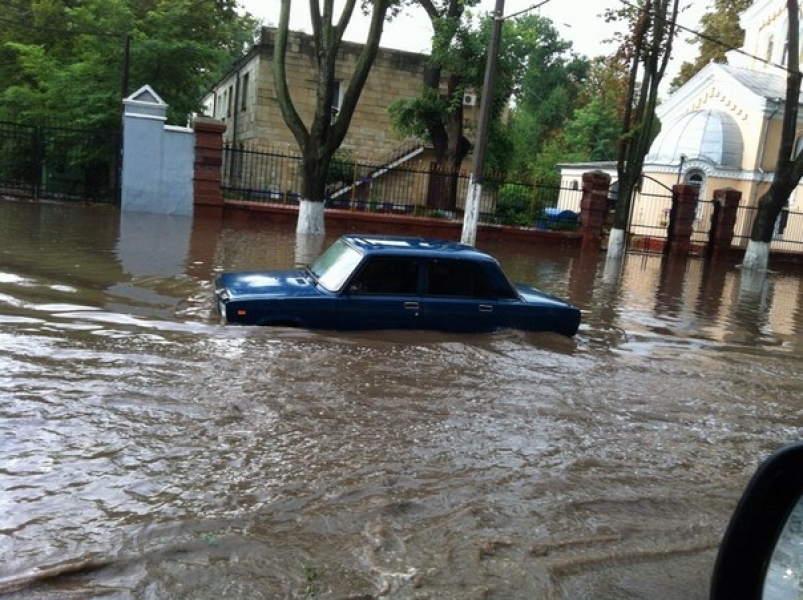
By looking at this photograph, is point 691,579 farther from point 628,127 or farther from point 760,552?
point 628,127

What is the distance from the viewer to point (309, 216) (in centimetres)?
1870

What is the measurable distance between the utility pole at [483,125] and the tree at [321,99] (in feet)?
14.1

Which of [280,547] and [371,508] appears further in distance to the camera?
[371,508]

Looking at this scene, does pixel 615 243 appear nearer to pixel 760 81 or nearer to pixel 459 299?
pixel 459 299

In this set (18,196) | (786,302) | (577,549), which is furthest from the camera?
(18,196)

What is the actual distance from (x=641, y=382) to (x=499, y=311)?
1.62 m

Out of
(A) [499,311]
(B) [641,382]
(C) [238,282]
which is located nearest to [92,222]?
A: (C) [238,282]

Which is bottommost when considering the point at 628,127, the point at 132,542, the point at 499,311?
the point at 132,542

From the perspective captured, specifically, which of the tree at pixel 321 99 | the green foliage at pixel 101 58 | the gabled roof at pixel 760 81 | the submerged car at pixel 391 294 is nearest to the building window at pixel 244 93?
the green foliage at pixel 101 58

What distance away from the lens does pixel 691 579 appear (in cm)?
367

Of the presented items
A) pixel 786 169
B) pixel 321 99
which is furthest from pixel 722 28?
pixel 321 99

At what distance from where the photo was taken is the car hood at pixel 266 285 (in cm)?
751

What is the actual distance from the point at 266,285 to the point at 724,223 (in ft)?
68.4

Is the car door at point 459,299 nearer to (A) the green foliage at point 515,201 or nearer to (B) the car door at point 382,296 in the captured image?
(B) the car door at point 382,296
